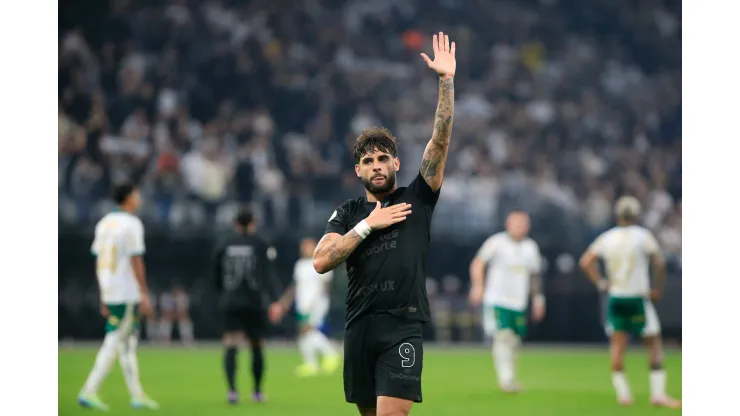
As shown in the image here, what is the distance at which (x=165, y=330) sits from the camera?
20219 millimetres

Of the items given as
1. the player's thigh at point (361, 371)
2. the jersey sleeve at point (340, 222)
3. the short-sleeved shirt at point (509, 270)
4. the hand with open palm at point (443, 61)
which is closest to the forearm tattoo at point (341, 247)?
the jersey sleeve at point (340, 222)

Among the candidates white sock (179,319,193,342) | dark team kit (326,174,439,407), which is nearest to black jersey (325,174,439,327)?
dark team kit (326,174,439,407)

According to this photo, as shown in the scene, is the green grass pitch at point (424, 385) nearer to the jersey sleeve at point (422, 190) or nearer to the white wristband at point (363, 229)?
the jersey sleeve at point (422, 190)

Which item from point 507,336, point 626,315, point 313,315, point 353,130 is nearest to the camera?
point 626,315

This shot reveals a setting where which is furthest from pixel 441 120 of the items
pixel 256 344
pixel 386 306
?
pixel 256 344

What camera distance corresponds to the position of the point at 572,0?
2817 centimetres

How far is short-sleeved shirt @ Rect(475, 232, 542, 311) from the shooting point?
13477 millimetres

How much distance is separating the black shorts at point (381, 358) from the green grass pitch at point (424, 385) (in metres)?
4.77

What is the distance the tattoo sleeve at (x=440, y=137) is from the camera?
241 inches

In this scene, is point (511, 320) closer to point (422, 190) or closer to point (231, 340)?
point (231, 340)

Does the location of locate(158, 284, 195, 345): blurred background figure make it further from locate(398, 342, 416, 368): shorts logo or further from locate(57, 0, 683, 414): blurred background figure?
locate(398, 342, 416, 368): shorts logo

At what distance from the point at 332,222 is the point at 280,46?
20.1 metres

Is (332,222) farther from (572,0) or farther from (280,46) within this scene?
(572,0)

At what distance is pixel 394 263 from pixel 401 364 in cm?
60
